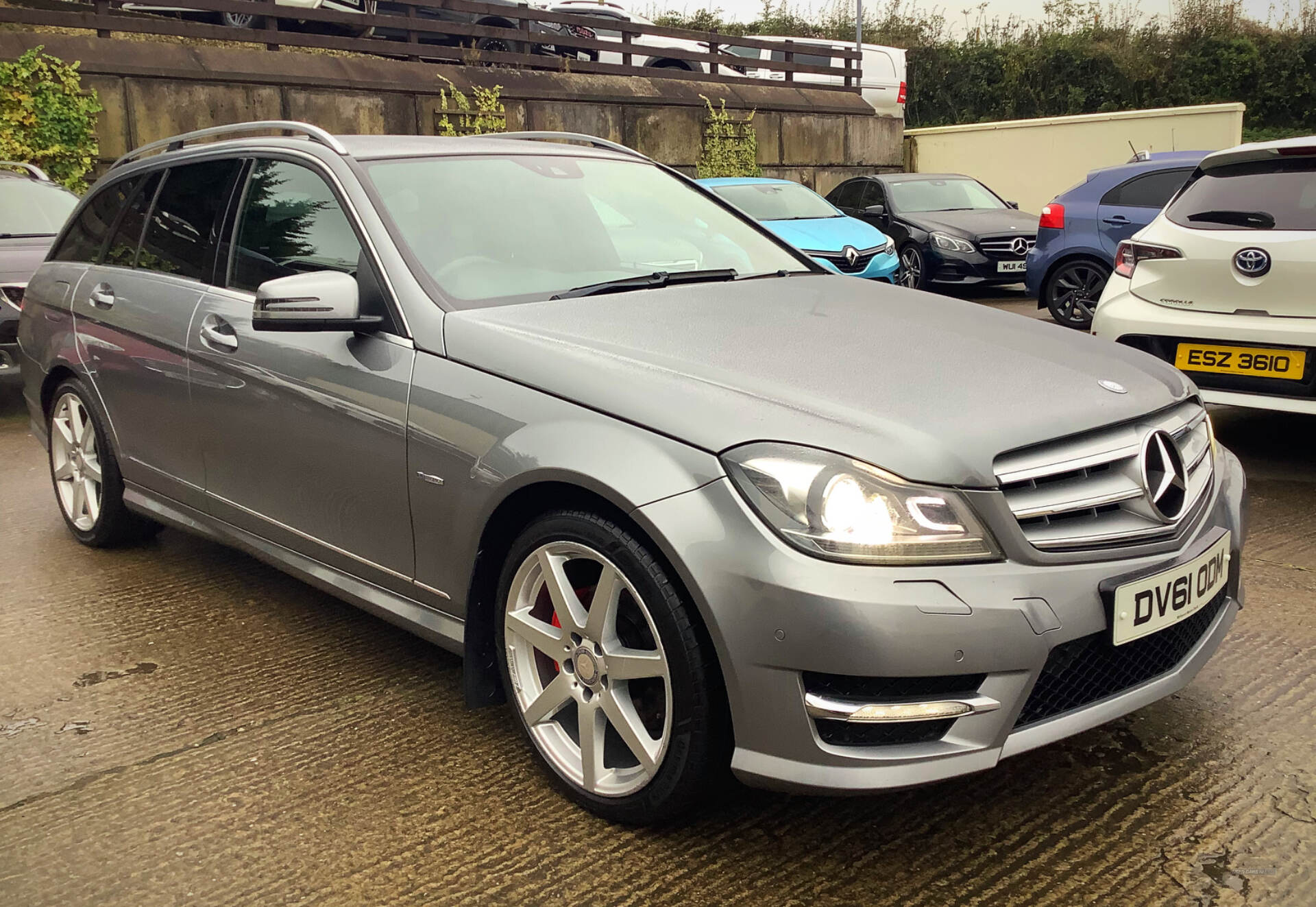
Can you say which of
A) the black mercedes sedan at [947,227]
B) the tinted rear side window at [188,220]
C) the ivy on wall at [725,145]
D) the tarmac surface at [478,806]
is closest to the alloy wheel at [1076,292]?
the black mercedes sedan at [947,227]

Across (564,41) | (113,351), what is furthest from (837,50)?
(113,351)

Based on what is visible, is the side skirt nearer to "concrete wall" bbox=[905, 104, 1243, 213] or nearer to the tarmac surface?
the tarmac surface

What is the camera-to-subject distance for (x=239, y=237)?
368 centimetres

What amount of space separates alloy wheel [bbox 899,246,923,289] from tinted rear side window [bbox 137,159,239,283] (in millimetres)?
10060

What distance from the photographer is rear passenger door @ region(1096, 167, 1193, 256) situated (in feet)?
33.9

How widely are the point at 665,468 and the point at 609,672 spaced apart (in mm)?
487

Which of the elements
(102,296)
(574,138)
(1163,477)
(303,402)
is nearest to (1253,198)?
(574,138)

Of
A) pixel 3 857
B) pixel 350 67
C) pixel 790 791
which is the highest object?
pixel 350 67

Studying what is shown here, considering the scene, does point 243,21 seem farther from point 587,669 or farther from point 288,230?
point 587,669

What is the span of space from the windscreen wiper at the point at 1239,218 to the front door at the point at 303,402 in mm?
3923

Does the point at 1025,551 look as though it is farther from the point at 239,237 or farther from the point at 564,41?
the point at 564,41

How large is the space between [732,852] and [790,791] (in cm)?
34

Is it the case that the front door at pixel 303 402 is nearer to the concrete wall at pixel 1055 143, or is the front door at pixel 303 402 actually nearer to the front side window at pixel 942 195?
the front side window at pixel 942 195

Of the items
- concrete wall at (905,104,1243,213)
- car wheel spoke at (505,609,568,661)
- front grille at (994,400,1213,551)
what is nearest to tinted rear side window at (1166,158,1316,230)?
front grille at (994,400,1213,551)
